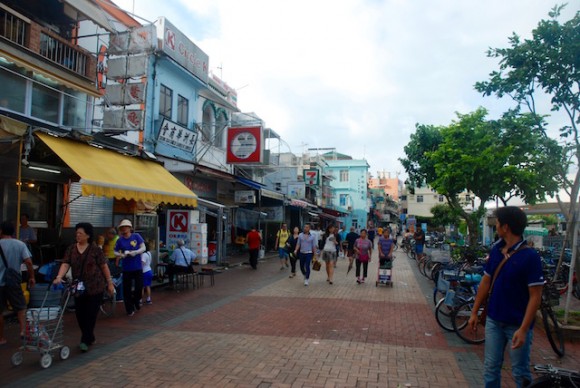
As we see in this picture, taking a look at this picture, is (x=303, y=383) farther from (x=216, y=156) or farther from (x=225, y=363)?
(x=216, y=156)

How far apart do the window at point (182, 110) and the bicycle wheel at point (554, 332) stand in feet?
47.2

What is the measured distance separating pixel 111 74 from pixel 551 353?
12013mm

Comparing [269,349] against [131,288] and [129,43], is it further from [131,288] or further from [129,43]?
[129,43]

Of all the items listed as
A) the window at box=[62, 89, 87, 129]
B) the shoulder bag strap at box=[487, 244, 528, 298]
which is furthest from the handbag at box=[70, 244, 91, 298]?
the window at box=[62, 89, 87, 129]

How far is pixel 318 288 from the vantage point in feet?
37.7

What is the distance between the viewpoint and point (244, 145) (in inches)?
731

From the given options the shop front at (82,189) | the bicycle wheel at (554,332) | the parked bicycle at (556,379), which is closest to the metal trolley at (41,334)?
the shop front at (82,189)

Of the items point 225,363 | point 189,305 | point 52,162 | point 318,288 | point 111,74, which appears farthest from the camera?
point 111,74

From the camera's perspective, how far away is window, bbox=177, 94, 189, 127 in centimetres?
1716

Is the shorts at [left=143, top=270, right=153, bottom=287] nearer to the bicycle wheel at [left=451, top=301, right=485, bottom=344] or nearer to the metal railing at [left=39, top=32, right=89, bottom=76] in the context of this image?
the metal railing at [left=39, top=32, right=89, bottom=76]

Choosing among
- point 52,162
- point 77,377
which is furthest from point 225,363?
point 52,162

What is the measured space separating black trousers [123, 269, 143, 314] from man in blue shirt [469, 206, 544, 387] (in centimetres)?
631

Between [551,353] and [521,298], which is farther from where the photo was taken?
[551,353]

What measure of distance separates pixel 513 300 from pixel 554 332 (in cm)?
332
